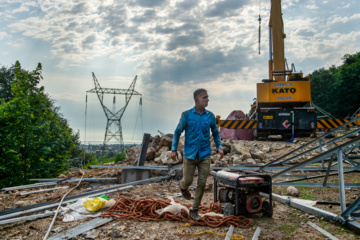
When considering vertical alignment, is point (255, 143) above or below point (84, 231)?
above

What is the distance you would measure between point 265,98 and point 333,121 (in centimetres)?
380

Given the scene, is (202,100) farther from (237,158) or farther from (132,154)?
(132,154)

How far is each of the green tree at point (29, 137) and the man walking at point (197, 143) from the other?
7.29m

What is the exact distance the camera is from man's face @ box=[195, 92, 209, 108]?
495cm

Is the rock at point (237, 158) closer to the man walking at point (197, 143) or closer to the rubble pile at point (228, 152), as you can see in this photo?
the rubble pile at point (228, 152)

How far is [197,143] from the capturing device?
4828mm

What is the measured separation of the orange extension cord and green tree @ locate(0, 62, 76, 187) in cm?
619

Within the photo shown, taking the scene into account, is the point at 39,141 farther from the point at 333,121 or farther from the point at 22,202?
the point at 333,121

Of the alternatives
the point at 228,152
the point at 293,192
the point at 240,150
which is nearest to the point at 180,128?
the point at 293,192

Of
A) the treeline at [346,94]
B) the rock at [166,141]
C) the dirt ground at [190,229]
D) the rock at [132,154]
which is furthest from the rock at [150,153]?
the treeline at [346,94]

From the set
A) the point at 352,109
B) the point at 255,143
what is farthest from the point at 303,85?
the point at 352,109

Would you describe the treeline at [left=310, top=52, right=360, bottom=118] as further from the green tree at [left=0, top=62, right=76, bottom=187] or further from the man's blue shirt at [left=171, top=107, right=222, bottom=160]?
the man's blue shirt at [left=171, top=107, right=222, bottom=160]

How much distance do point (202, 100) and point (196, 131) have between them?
54cm

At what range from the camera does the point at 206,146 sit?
4.87 meters
